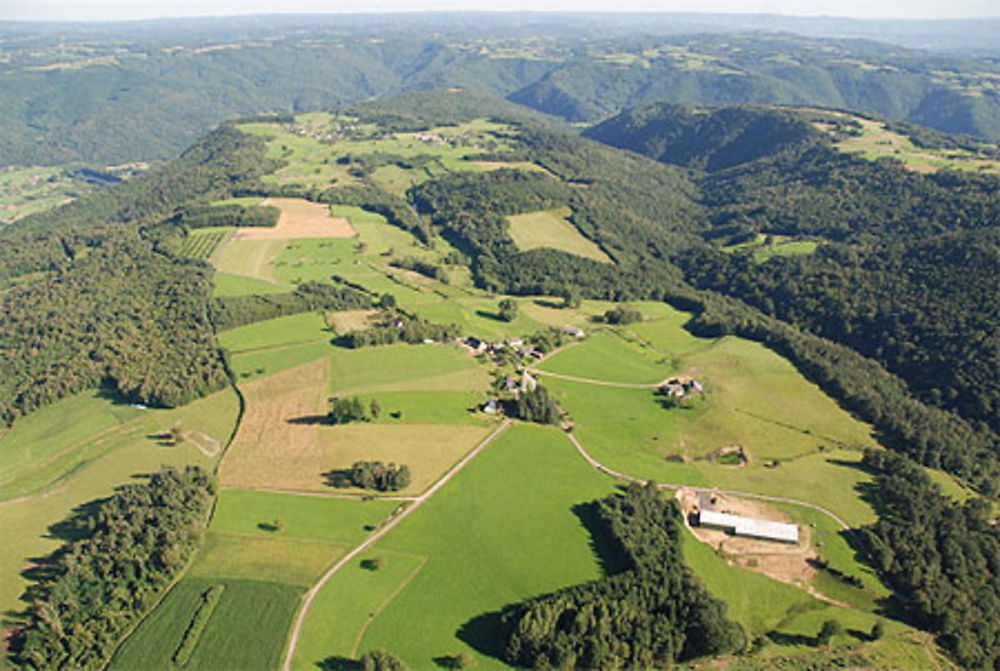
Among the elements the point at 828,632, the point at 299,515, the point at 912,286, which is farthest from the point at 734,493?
the point at 912,286

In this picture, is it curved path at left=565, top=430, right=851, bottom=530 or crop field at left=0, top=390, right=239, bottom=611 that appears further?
curved path at left=565, top=430, right=851, bottom=530

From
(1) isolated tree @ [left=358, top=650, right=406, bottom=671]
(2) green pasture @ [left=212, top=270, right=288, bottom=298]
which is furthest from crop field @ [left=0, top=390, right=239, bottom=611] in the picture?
(2) green pasture @ [left=212, top=270, right=288, bottom=298]

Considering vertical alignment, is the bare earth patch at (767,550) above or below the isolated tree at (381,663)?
below

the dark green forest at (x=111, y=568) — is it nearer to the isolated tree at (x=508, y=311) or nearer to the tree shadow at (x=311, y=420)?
the tree shadow at (x=311, y=420)

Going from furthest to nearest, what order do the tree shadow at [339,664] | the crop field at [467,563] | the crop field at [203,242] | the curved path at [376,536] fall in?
the crop field at [203,242] → the crop field at [467,563] → the curved path at [376,536] → the tree shadow at [339,664]

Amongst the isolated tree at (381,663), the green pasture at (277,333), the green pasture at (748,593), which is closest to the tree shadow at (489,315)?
the green pasture at (277,333)

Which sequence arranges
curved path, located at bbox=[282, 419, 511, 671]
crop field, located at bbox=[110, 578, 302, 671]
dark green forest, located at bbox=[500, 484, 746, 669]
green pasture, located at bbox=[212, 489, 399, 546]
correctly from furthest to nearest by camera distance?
green pasture, located at bbox=[212, 489, 399, 546]
curved path, located at bbox=[282, 419, 511, 671]
crop field, located at bbox=[110, 578, 302, 671]
dark green forest, located at bbox=[500, 484, 746, 669]

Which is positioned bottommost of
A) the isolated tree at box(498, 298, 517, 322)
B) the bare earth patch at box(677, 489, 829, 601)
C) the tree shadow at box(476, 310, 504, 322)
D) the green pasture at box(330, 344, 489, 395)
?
the bare earth patch at box(677, 489, 829, 601)

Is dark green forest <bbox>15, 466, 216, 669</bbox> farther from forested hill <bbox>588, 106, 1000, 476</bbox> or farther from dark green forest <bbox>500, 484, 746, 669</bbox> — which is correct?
forested hill <bbox>588, 106, 1000, 476</bbox>
